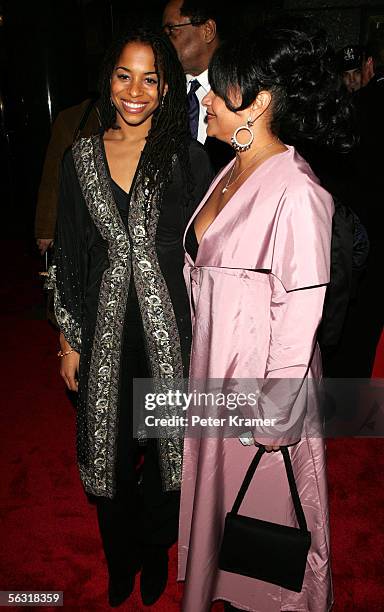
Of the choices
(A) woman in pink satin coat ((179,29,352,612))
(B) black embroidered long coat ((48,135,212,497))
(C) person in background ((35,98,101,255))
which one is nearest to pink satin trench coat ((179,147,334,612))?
(A) woman in pink satin coat ((179,29,352,612))

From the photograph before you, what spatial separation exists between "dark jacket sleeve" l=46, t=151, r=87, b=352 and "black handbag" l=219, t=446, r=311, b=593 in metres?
0.71

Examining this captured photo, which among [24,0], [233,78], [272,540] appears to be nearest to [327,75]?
[233,78]

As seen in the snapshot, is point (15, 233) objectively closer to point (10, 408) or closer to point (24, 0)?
point (24, 0)

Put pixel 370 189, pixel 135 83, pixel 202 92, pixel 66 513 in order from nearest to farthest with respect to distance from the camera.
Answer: pixel 135 83, pixel 66 513, pixel 370 189, pixel 202 92

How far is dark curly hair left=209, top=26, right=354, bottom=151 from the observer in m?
1.19

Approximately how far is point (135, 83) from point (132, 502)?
132cm

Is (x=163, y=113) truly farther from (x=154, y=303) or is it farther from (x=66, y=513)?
(x=66, y=513)

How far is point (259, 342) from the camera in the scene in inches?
53.7

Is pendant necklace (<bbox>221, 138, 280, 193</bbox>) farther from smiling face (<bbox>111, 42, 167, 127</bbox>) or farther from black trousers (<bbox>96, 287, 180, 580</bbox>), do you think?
black trousers (<bbox>96, 287, 180, 580</bbox>)

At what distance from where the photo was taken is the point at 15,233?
7.16 meters

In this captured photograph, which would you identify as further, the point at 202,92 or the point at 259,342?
the point at 202,92

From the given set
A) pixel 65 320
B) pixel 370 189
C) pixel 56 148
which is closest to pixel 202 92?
pixel 56 148

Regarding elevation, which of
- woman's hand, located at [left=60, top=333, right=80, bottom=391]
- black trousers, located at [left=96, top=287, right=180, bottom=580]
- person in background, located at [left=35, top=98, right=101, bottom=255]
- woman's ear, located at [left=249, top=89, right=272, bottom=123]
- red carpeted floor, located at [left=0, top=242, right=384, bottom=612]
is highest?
woman's ear, located at [left=249, top=89, right=272, bottom=123]

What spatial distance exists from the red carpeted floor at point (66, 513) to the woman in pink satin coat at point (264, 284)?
1.51ft
